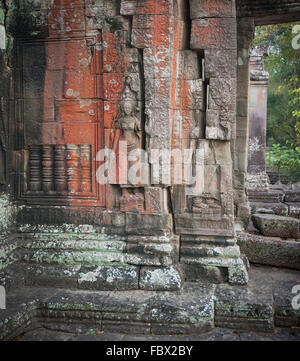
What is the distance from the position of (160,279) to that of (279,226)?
242 centimetres

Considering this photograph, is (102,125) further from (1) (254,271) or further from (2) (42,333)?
(1) (254,271)

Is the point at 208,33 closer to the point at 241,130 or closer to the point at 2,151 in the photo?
the point at 241,130

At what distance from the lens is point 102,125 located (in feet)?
15.2

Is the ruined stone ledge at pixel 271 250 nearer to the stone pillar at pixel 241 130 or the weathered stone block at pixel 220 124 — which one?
the stone pillar at pixel 241 130

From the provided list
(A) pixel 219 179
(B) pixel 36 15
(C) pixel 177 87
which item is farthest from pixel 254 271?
(B) pixel 36 15

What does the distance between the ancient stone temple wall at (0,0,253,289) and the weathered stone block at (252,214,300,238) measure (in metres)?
1.40

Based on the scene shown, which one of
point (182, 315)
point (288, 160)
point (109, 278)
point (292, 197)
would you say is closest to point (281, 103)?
point (288, 160)

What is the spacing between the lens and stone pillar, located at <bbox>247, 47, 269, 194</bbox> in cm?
1058

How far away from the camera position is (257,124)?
11258 mm

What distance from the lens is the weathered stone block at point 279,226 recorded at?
223 inches

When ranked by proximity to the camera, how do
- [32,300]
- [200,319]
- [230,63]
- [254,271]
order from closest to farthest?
[200,319] → [32,300] → [230,63] → [254,271]

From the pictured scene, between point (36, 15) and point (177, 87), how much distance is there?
2.01 m

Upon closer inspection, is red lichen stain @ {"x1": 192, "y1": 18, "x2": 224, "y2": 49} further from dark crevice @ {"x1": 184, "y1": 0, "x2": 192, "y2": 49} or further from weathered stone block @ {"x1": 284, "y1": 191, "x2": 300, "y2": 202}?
weathered stone block @ {"x1": 284, "y1": 191, "x2": 300, "y2": 202}

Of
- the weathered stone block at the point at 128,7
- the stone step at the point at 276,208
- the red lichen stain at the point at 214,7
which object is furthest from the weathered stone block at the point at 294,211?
the weathered stone block at the point at 128,7
